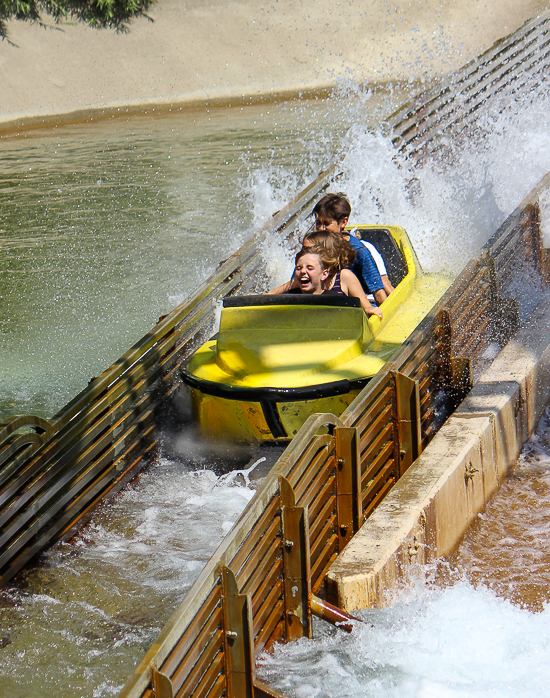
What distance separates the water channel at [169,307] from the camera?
308 centimetres

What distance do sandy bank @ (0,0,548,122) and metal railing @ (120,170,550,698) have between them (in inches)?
917

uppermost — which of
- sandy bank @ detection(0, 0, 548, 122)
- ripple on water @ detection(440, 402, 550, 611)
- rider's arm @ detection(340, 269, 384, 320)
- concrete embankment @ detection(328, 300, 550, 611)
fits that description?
sandy bank @ detection(0, 0, 548, 122)

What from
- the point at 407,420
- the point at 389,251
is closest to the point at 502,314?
the point at 389,251

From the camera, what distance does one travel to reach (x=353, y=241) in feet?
17.6

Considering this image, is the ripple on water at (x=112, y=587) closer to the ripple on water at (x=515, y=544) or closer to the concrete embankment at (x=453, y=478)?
the concrete embankment at (x=453, y=478)

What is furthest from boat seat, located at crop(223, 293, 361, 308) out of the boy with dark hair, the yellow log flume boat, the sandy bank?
the sandy bank

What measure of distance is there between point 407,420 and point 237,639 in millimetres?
1761

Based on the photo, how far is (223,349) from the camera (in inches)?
183

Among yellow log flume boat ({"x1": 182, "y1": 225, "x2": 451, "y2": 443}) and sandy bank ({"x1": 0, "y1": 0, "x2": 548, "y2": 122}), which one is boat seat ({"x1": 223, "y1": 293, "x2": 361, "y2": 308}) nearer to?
yellow log flume boat ({"x1": 182, "y1": 225, "x2": 451, "y2": 443})

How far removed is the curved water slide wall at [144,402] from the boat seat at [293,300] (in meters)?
0.47

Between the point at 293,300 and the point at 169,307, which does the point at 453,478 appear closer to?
the point at 293,300

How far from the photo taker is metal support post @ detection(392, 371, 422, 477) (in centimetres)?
380

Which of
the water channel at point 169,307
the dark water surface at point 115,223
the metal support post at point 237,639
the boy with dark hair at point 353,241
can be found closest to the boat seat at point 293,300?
the boy with dark hair at point 353,241

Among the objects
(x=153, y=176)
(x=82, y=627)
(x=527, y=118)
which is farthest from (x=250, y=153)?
(x=82, y=627)
